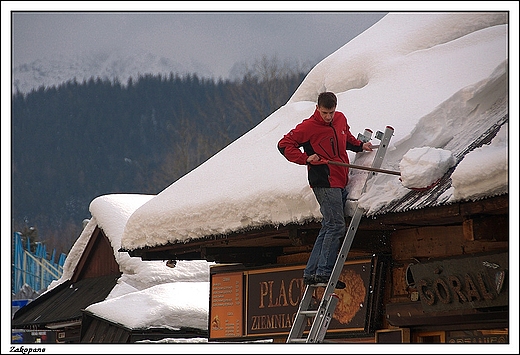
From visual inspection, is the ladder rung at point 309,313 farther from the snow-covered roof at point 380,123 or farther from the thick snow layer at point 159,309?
the thick snow layer at point 159,309

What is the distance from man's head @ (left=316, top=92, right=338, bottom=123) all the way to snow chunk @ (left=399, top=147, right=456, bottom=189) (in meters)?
0.66

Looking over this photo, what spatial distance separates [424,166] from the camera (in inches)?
209

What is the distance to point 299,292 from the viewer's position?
318 inches

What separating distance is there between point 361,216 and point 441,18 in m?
3.14

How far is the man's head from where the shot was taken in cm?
571

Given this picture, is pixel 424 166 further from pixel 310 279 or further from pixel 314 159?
pixel 310 279

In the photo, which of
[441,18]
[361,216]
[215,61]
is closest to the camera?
[361,216]

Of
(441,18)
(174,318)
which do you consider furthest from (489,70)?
(174,318)

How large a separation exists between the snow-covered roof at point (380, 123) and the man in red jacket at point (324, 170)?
187mm

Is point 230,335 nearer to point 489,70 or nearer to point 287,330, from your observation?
point 287,330

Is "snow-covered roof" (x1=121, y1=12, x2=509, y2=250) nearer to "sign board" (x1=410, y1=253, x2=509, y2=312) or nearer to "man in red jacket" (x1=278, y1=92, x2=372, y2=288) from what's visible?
"man in red jacket" (x1=278, y1=92, x2=372, y2=288)

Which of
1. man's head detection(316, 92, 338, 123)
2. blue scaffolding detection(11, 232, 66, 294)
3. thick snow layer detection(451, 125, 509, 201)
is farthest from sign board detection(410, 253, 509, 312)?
blue scaffolding detection(11, 232, 66, 294)

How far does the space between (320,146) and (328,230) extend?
0.61m

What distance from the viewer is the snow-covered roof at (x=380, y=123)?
226 inches
